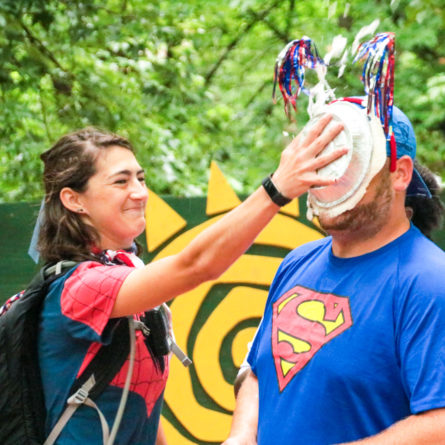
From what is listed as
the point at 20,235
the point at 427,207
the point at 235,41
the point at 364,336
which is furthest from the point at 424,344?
the point at 235,41

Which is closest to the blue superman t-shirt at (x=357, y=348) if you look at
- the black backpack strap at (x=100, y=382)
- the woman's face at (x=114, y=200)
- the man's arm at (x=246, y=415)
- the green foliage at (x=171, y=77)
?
the man's arm at (x=246, y=415)

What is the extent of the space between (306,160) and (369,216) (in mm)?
267

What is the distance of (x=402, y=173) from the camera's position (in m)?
1.82

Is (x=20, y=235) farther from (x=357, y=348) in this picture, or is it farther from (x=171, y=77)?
(x=357, y=348)

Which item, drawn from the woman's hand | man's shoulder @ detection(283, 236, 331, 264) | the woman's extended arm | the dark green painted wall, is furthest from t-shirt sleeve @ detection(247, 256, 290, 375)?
the dark green painted wall

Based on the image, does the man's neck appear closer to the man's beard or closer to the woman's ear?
the man's beard

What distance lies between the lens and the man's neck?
6.00 feet

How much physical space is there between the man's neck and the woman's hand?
241 millimetres

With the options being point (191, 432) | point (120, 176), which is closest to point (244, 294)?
point (191, 432)

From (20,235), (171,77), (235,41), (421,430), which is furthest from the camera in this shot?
(235,41)

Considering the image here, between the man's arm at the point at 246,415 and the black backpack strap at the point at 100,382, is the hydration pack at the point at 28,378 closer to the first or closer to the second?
the black backpack strap at the point at 100,382

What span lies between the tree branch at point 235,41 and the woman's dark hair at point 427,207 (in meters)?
6.43

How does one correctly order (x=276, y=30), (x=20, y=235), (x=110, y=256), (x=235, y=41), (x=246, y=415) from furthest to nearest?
(x=235, y=41)
(x=276, y=30)
(x=20, y=235)
(x=110, y=256)
(x=246, y=415)

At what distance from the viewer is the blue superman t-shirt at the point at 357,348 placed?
61.9 inches
